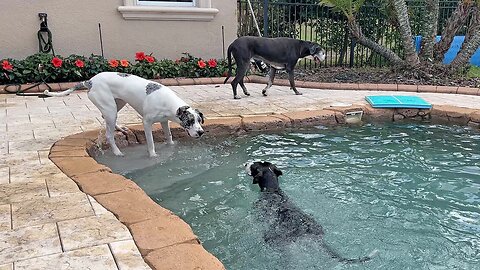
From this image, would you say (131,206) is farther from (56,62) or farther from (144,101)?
(56,62)

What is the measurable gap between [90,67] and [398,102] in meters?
5.15

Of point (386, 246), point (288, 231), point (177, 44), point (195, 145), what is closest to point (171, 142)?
point (195, 145)

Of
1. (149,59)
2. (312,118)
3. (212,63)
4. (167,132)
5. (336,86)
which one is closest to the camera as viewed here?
(167,132)

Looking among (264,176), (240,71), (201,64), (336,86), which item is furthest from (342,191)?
(201,64)

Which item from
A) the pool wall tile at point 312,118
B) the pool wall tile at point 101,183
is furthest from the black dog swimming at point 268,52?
the pool wall tile at point 101,183

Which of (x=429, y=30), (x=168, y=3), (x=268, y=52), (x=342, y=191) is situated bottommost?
(x=342, y=191)

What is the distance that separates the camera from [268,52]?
6.52 metres

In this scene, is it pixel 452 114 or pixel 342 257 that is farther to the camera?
pixel 452 114

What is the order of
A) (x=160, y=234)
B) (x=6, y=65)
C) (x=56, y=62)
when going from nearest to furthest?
(x=160, y=234)
(x=6, y=65)
(x=56, y=62)

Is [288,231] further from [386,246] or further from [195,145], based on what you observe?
[195,145]

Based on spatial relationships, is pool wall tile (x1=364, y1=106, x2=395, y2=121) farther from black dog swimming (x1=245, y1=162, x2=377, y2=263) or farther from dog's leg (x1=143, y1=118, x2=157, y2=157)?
dog's leg (x1=143, y1=118, x2=157, y2=157)

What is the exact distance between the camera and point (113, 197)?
8.82ft

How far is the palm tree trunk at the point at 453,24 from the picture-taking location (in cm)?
847

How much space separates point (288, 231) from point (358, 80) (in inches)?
250
